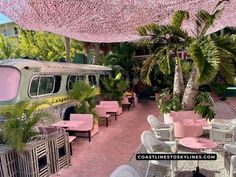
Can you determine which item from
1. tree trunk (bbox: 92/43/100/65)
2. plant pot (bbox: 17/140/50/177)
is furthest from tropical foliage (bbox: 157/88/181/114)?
tree trunk (bbox: 92/43/100/65)

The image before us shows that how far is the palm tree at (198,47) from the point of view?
21.8 feet

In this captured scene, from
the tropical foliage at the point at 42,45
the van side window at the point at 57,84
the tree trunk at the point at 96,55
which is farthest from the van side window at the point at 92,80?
the tropical foliage at the point at 42,45

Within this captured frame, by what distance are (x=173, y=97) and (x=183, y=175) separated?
380cm

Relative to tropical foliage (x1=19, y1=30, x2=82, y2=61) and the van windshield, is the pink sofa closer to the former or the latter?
the van windshield

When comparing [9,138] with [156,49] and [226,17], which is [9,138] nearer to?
[156,49]

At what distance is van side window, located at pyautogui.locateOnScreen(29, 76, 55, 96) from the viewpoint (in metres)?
7.63

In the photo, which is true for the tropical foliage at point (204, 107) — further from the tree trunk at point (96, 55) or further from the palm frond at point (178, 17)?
the tree trunk at point (96, 55)

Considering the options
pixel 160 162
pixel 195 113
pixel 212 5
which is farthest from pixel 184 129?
pixel 212 5

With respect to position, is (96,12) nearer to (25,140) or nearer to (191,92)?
(25,140)

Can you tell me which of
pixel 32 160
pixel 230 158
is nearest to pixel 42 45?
pixel 32 160

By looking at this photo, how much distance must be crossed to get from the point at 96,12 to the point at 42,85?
9.99ft

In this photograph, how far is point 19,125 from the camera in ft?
16.4

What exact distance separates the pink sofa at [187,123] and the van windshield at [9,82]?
5031 mm

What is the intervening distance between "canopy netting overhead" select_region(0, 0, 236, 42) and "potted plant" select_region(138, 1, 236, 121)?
1.19ft
